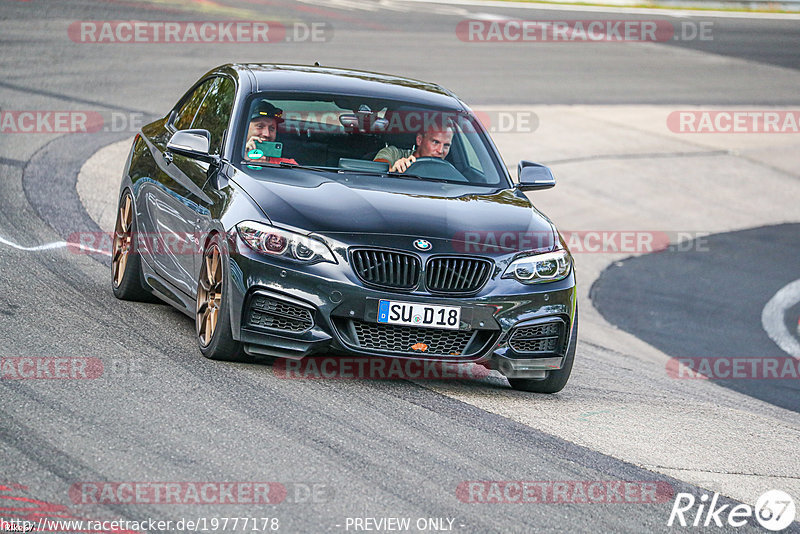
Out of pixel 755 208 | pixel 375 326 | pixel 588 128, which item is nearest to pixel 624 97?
pixel 588 128

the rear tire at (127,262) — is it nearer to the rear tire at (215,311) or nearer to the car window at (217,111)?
the car window at (217,111)

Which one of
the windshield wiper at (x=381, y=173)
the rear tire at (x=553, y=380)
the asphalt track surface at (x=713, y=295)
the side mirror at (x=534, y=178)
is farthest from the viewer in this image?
the asphalt track surface at (x=713, y=295)

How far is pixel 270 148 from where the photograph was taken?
8117 millimetres

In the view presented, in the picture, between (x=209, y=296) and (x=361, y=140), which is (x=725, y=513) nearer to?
(x=209, y=296)

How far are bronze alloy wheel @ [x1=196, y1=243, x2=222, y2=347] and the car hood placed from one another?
44 cm

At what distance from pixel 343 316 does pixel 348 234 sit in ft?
1.48

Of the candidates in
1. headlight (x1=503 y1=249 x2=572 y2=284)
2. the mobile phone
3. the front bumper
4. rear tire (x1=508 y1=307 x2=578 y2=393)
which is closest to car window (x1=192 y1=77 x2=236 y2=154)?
the mobile phone

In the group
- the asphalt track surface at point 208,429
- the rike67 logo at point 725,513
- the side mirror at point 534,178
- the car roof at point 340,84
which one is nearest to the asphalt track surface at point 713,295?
the asphalt track surface at point 208,429

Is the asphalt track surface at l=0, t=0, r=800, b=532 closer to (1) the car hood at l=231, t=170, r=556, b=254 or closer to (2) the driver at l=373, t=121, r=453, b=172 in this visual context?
(1) the car hood at l=231, t=170, r=556, b=254

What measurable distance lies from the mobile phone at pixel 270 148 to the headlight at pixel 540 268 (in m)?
1.76

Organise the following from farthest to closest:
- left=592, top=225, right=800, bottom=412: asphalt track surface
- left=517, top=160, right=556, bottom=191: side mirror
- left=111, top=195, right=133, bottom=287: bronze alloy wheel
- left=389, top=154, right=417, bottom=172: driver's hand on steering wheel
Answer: left=592, top=225, right=800, bottom=412: asphalt track surface, left=111, top=195, right=133, bottom=287: bronze alloy wheel, left=517, top=160, right=556, bottom=191: side mirror, left=389, top=154, right=417, bottom=172: driver's hand on steering wheel

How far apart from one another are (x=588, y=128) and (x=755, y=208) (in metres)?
4.09

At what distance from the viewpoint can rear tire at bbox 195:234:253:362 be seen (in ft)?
23.5

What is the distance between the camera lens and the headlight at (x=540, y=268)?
730 centimetres
